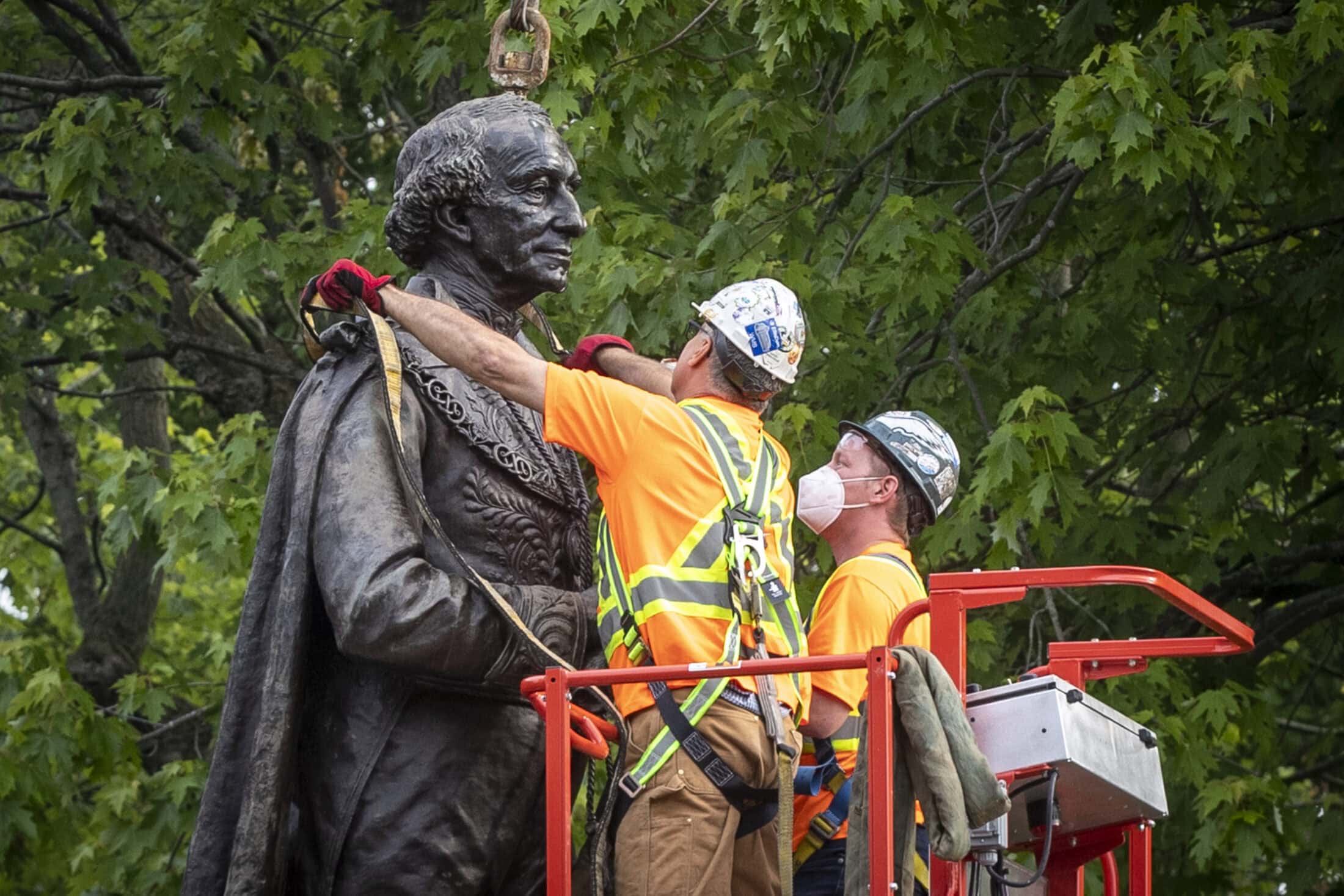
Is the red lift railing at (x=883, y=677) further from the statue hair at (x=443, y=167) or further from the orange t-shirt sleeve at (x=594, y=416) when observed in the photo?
the statue hair at (x=443, y=167)

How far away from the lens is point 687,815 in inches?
180

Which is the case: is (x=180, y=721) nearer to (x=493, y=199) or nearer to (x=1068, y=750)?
(x=493, y=199)

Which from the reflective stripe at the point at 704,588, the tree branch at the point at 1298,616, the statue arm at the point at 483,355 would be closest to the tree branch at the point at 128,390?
the tree branch at the point at 1298,616

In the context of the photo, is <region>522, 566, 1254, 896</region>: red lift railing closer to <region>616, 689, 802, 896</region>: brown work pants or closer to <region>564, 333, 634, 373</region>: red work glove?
<region>616, 689, 802, 896</region>: brown work pants

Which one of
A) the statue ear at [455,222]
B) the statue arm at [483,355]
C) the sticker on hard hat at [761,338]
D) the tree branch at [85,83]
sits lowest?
the statue arm at [483,355]

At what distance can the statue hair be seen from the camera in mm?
5223

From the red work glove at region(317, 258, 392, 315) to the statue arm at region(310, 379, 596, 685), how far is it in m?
0.19

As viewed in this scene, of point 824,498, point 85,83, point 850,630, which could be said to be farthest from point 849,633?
point 85,83

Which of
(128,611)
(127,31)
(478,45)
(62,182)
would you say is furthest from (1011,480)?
(127,31)

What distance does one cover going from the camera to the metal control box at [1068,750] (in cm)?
423

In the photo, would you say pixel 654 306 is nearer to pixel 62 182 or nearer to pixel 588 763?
pixel 62 182

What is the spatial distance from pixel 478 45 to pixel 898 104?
7.63 feet

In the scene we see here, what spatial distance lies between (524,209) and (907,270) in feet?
A: 13.9

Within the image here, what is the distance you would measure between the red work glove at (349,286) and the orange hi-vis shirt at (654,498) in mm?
455
